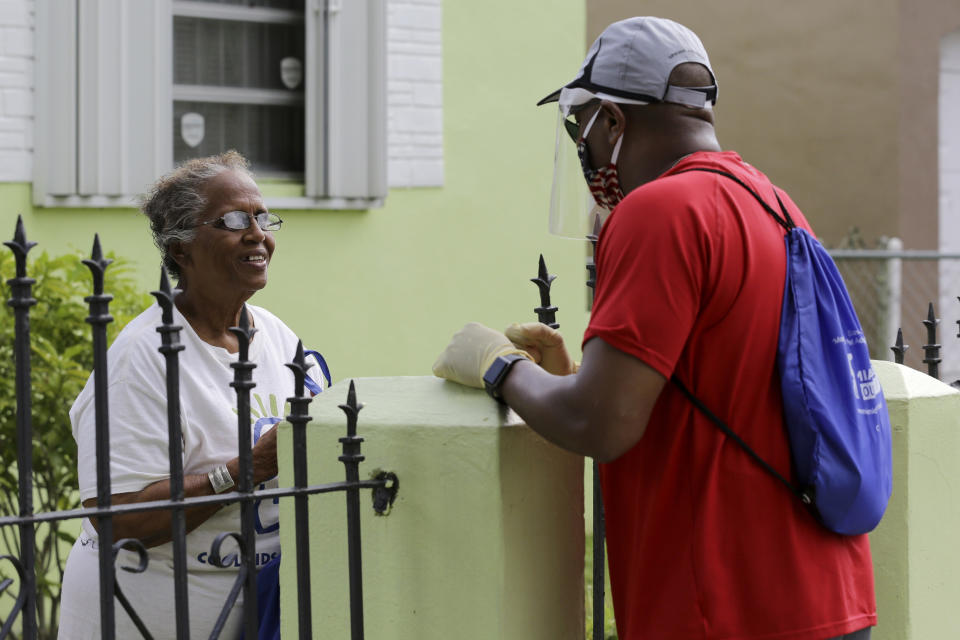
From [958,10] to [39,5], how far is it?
24.6 feet

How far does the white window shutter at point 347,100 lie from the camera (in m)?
6.36

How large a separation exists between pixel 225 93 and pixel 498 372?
444 centimetres

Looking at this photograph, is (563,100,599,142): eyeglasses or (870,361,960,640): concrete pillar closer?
(563,100,599,142): eyeglasses

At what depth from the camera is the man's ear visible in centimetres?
227

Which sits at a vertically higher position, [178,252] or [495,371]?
[178,252]

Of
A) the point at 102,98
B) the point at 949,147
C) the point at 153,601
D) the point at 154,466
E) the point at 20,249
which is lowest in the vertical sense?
the point at 153,601

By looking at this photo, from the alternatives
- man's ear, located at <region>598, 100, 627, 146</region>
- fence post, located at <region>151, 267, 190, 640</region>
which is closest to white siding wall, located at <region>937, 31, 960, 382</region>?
man's ear, located at <region>598, 100, 627, 146</region>

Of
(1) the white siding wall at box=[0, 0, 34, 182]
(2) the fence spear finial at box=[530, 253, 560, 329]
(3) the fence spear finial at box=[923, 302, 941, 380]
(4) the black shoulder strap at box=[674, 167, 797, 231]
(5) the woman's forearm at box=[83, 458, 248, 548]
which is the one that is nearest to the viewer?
(4) the black shoulder strap at box=[674, 167, 797, 231]

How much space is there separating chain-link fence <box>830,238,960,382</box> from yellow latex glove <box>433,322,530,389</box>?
785 centimetres

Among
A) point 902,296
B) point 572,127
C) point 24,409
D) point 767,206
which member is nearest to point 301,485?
point 24,409

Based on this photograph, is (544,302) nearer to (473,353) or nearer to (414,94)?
(473,353)

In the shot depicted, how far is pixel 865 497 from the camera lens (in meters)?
2.13

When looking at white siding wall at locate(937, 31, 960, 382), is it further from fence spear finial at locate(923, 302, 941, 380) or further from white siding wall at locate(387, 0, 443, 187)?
fence spear finial at locate(923, 302, 941, 380)

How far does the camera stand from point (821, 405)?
2.08 m
